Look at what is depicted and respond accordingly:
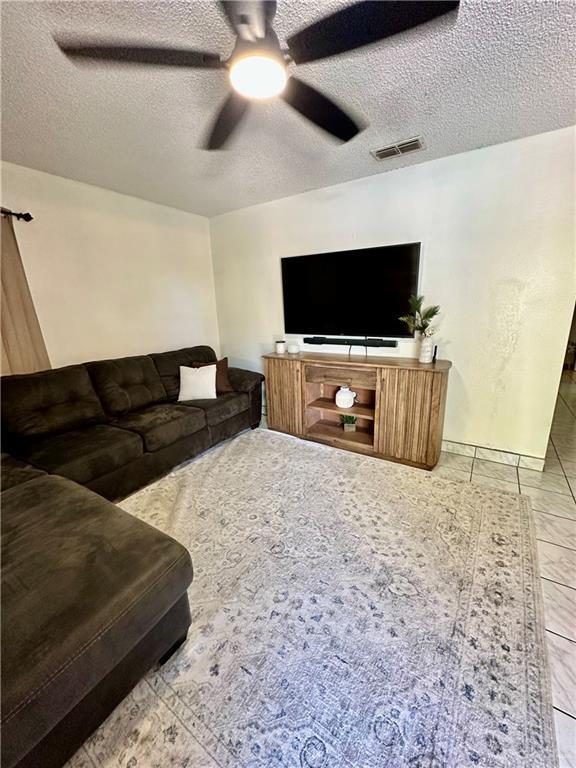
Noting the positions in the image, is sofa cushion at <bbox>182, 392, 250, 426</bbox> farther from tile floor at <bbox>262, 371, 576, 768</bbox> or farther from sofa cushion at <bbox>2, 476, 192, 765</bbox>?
tile floor at <bbox>262, 371, 576, 768</bbox>

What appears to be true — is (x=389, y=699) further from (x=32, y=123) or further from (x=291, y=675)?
(x=32, y=123)

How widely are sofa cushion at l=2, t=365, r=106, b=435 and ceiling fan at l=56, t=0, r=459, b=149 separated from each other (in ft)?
6.49

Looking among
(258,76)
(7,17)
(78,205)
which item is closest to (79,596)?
(258,76)

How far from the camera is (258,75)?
3.91 ft

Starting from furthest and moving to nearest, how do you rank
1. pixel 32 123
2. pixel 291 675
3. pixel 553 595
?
pixel 32 123, pixel 553 595, pixel 291 675

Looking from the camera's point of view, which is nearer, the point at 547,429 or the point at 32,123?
the point at 32,123

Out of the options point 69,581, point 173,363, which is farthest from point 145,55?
point 173,363

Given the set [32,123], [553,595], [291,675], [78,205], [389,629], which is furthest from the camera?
[78,205]

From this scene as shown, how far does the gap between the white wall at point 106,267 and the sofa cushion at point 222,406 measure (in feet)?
3.50

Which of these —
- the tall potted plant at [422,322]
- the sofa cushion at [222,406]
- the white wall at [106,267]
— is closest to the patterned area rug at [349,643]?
the sofa cushion at [222,406]

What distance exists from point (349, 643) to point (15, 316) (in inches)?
121

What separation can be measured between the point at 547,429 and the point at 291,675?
2542 mm

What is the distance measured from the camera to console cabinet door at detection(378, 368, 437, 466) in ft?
8.11

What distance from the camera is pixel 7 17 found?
1183 millimetres
